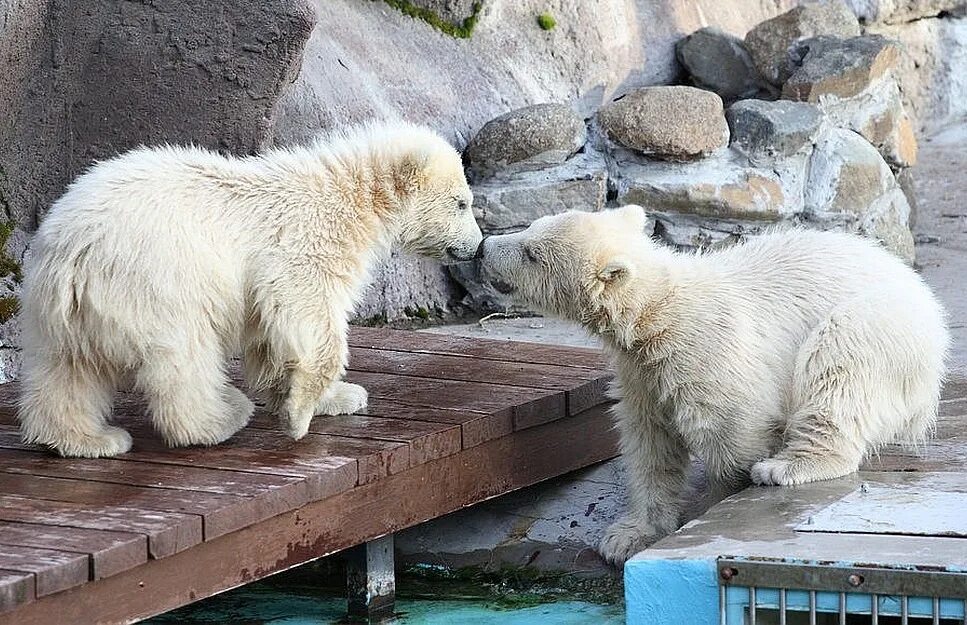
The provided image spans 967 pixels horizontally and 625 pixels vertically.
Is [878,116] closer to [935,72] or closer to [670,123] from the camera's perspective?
[670,123]

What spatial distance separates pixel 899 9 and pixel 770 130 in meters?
4.22

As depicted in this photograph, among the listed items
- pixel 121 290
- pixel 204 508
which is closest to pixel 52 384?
pixel 121 290

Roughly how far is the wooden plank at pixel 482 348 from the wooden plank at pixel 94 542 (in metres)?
2.45

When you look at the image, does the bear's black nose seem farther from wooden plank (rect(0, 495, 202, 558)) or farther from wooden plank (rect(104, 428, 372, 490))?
wooden plank (rect(0, 495, 202, 558))

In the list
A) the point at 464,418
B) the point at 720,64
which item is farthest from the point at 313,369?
the point at 720,64

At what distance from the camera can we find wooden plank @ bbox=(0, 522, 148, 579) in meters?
3.52

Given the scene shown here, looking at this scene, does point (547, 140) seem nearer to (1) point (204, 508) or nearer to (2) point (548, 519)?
(2) point (548, 519)

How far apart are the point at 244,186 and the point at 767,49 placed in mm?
5228

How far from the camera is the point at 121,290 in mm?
4195

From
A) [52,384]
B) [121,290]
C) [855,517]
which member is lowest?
[855,517]

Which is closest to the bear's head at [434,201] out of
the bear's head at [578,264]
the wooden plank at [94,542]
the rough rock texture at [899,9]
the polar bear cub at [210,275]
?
the polar bear cub at [210,275]

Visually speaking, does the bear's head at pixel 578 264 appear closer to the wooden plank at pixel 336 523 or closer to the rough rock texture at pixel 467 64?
the wooden plank at pixel 336 523

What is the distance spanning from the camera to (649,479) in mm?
4820

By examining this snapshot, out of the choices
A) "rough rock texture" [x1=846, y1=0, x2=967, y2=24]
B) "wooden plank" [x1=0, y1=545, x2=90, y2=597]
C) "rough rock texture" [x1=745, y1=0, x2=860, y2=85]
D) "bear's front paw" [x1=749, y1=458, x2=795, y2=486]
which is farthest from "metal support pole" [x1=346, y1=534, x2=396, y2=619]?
"rough rock texture" [x1=846, y1=0, x2=967, y2=24]
